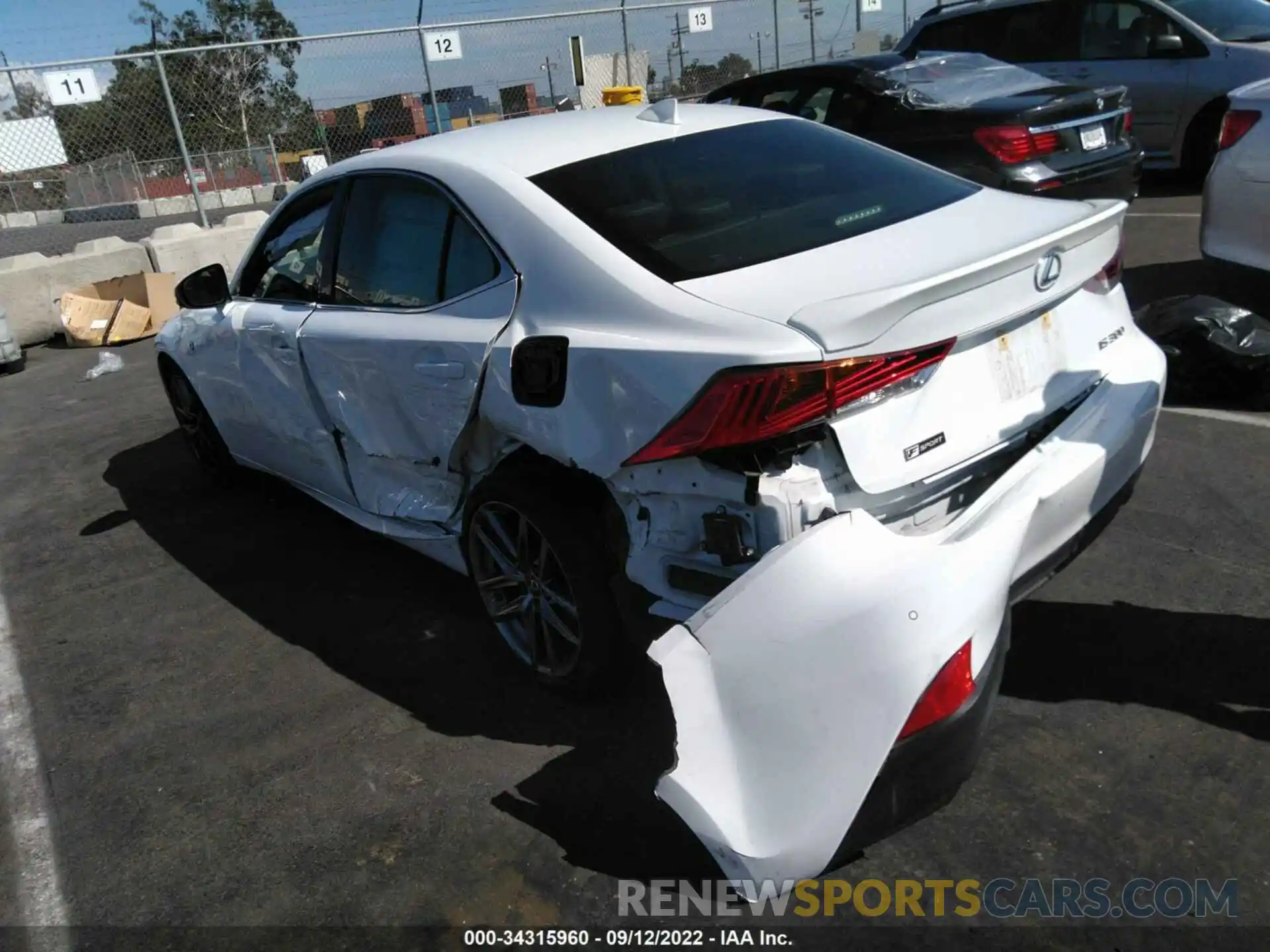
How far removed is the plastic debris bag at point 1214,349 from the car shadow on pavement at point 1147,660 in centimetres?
195

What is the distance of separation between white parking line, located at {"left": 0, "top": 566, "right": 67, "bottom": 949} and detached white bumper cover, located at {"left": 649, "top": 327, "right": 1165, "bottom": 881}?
1661 millimetres

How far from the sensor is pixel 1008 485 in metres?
2.45

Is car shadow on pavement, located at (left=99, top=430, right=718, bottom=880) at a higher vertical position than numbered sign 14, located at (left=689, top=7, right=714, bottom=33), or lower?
lower

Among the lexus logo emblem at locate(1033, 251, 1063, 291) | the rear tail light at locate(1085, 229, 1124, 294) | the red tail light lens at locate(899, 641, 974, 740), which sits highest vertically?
the lexus logo emblem at locate(1033, 251, 1063, 291)

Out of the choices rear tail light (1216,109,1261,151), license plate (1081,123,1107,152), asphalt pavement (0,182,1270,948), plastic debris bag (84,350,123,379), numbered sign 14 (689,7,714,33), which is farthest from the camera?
numbered sign 14 (689,7,714,33)

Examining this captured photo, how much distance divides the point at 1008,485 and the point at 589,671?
1270 millimetres

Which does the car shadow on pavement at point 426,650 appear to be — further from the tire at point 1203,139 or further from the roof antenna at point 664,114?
the tire at point 1203,139

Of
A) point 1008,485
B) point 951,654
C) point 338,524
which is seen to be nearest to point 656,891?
point 951,654

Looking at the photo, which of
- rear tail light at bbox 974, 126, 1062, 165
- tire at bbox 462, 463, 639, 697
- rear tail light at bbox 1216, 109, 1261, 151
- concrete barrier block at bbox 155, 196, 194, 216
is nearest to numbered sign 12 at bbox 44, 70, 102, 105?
rear tail light at bbox 974, 126, 1062, 165

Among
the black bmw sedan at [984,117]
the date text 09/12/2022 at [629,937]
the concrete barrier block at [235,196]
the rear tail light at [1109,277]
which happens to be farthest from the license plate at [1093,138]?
the concrete barrier block at [235,196]

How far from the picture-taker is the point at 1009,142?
7.14 metres

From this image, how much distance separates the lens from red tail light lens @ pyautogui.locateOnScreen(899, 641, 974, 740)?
2.10 meters

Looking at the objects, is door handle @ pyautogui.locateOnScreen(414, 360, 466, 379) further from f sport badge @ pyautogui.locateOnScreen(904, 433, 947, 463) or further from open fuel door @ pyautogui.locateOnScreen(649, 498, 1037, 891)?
f sport badge @ pyautogui.locateOnScreen(904, 433, 947, 463)

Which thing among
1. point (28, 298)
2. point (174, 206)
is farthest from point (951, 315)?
point (174, 206)
